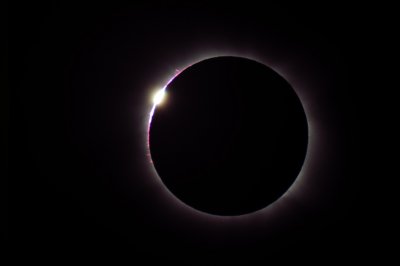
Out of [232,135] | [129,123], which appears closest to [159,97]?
[129,123]

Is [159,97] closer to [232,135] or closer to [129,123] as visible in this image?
[129,123]

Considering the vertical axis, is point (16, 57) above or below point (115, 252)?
above

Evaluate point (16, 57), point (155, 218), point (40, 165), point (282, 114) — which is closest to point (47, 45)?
point (16, 57)

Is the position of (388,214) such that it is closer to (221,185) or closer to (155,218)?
(221,185)
